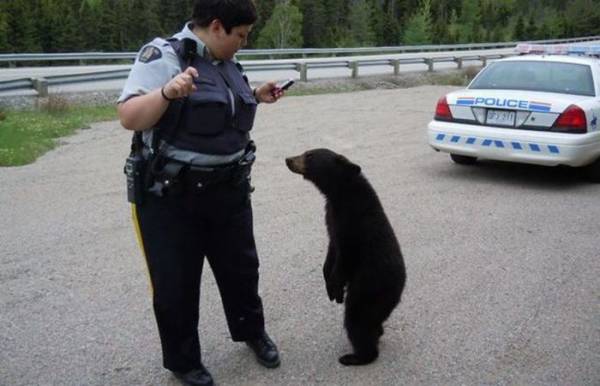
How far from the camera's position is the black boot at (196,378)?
313 centimetres

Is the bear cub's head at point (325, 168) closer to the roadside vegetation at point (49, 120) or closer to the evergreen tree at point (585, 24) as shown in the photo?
the roadside vegetation at point (49, 120)

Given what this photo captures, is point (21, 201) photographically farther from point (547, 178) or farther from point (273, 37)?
point (273, 37)

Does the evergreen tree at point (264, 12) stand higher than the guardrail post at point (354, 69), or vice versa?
the evergreen tree at point (264, 12)

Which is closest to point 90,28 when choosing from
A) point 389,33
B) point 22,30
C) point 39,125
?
point 22,30

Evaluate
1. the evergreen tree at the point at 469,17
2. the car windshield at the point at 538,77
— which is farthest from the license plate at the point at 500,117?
the evergreen tree at the point at 469,17

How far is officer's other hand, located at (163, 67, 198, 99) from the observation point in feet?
7.89

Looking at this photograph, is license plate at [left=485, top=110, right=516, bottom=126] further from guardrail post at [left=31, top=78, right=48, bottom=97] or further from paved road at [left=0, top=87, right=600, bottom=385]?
guardrail post at [left=31, top=78, right=48, bottom=97]

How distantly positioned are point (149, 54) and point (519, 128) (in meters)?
5.90

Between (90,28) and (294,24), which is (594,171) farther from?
(294,24)

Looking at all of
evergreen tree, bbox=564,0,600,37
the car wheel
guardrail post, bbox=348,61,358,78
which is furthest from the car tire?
evergreen tree, bbox=564,0,600,37

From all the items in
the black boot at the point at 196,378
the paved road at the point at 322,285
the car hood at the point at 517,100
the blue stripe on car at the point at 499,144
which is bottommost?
the paved road at the point at 322,285

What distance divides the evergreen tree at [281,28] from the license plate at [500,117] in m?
62.3

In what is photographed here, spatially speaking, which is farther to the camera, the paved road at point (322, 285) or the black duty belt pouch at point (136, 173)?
the paved road at point (322, 285)

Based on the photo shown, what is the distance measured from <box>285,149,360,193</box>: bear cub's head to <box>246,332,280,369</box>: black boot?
2.99 ft
